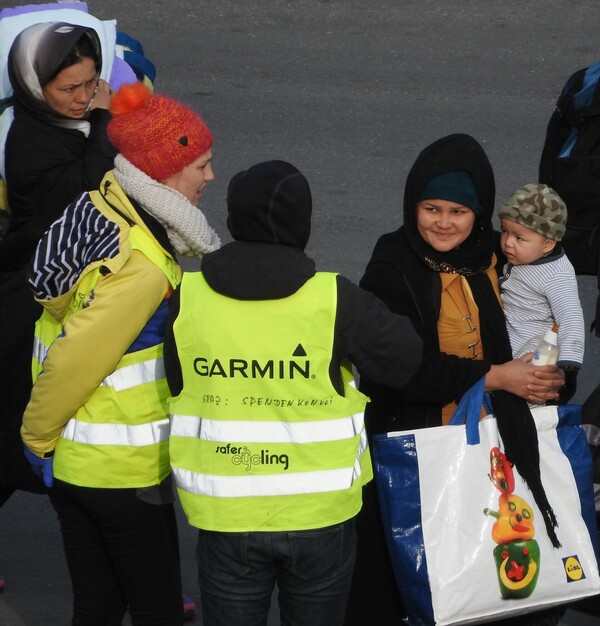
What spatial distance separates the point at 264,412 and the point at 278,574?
0.44 m

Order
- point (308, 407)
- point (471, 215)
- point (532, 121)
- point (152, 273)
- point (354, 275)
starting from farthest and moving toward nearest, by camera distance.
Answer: point (532, 121)
point (354, 275)
point (471, 215)
point (152, 273)
point (308, 407)

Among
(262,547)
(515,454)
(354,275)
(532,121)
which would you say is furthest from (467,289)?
(532,121)

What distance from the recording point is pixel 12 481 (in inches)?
141

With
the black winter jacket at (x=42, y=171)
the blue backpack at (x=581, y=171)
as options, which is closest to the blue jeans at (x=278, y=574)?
the black winter jacket at (x=42, y=171)

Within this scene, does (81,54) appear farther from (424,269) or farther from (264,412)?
(264,412)

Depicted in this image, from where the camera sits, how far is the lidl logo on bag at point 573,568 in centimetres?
330

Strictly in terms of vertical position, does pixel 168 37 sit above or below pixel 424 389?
below

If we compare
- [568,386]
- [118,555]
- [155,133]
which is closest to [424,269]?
[568,386]

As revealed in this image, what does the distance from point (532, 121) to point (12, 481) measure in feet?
17.4

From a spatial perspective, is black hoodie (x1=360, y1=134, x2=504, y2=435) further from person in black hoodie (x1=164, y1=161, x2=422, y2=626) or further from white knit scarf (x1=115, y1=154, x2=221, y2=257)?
white knit scarf (x1=115, y1=154, x2=221, y2=257)

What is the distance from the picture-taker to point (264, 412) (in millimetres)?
2832

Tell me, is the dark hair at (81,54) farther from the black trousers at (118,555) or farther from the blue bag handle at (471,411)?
the blue bag handle at (471,411)

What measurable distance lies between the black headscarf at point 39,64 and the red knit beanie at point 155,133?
1.70ft

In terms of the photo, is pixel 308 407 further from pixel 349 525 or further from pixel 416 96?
pixel 416 96
